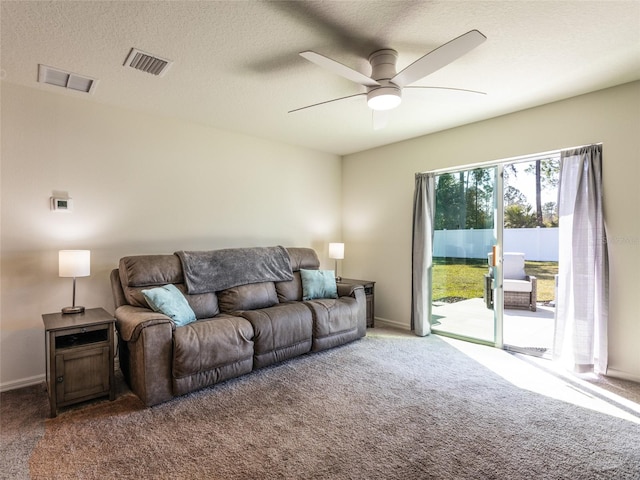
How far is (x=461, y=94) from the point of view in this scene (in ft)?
10.2

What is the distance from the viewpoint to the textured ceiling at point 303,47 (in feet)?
6.44

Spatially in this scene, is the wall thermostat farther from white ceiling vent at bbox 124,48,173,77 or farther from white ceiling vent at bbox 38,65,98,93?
white ceiling vent at bbox 124,48,173,77

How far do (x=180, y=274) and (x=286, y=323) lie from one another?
3.91 ft

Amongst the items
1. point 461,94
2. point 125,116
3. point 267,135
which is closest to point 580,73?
point 461,94

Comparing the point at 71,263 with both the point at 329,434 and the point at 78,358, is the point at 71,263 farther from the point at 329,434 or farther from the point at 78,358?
the point at 329,434

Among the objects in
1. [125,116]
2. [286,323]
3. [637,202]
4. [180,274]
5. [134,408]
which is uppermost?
[125,116]

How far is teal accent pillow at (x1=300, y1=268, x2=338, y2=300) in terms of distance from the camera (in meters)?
4.07

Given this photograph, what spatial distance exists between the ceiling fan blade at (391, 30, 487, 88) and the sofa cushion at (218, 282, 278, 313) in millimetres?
2500

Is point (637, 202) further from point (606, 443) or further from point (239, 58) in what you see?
point (239, 58)

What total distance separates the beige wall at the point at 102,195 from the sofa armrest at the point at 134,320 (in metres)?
0.70

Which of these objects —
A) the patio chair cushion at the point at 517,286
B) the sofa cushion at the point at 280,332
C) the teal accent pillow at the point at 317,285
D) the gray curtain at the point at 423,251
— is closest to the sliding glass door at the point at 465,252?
the gray curtain at the point at 423,251

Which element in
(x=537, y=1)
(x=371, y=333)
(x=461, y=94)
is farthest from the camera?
(x=371, y=333)

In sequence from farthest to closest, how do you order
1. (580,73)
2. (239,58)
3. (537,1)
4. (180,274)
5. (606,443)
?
(180,274), (580,73), (239,58), (606,443), (537,1)

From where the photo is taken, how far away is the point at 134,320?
2.58 m
